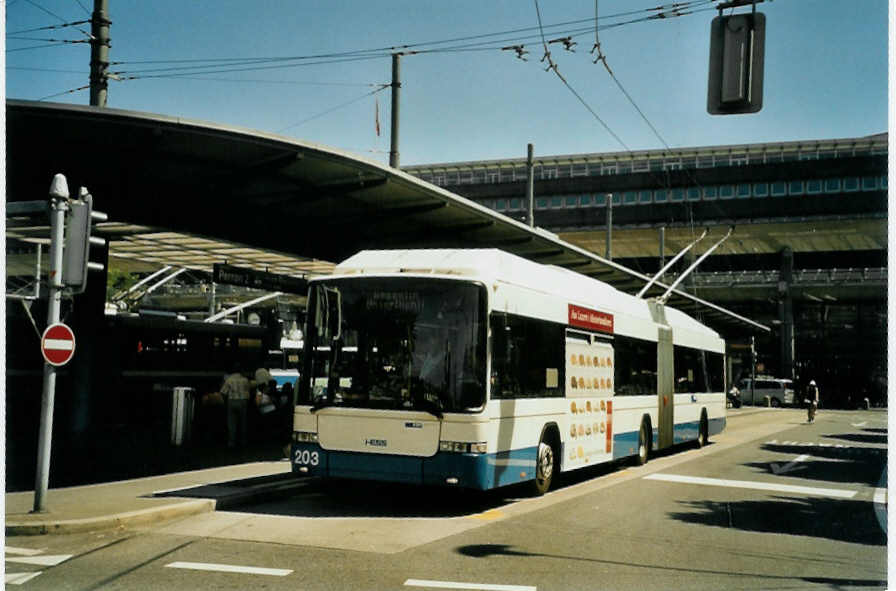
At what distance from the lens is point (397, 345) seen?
11.2 meters

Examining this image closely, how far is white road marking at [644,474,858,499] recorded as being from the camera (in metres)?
14.1

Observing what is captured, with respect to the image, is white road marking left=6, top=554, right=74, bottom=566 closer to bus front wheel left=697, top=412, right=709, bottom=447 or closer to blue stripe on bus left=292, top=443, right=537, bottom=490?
blue stripe on bus left=292, top=443, right=537, bottom=490

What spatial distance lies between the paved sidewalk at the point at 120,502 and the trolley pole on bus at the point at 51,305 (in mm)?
334

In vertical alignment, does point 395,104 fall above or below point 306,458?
above

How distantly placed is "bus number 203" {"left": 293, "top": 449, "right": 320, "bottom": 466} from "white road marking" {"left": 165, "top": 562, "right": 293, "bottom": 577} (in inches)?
138

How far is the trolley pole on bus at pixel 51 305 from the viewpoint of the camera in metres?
9.98

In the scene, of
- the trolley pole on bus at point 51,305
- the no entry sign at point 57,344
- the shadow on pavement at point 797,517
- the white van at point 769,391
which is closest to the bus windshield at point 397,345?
the no entry sign at point 57,344

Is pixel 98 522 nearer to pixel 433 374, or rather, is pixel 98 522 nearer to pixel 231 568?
pixel 231 568

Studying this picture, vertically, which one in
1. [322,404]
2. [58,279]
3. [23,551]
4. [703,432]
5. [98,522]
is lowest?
[23,551]

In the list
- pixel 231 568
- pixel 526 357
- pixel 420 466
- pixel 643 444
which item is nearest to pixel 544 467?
pixel 526 357

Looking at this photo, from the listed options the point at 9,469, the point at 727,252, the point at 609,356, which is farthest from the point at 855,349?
the point at 727,252

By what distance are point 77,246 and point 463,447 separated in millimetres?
4629

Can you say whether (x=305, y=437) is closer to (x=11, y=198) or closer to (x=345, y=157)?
(x=345, y=157)

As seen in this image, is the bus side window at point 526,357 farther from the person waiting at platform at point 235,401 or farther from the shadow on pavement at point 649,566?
the person waiting at platform at point 235,401
